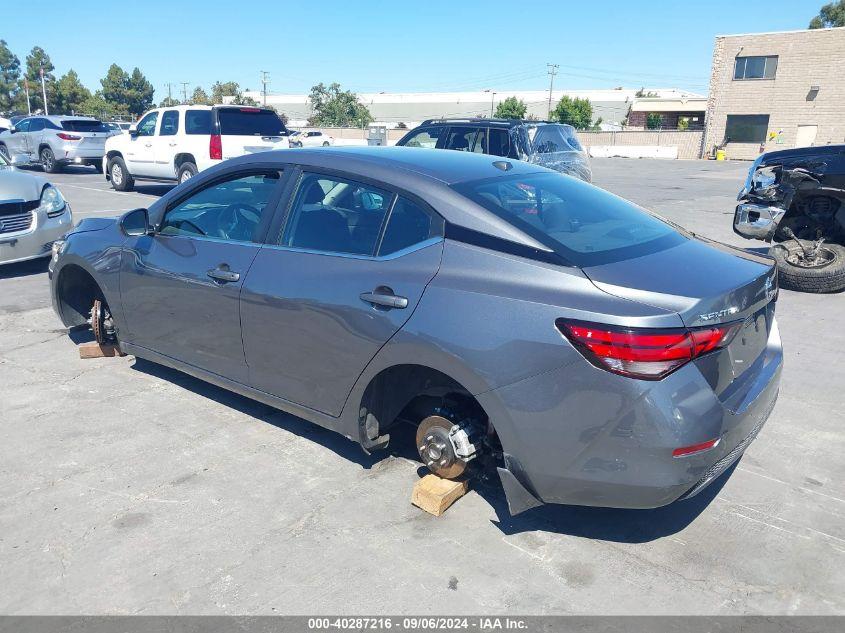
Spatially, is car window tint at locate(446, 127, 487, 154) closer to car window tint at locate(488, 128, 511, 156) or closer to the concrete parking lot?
car window tint at locate(488, 128, 511, 156)

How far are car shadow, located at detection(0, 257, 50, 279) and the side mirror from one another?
451 cm

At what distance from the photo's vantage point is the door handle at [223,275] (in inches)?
149

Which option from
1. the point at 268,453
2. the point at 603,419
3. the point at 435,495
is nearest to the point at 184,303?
the point at 268,453

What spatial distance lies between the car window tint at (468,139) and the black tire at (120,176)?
9.16m

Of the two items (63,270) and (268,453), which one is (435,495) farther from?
(63,270)

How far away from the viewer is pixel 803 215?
7.64 m

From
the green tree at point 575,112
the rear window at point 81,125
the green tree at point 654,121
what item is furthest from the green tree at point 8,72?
the rear window at point 81,125

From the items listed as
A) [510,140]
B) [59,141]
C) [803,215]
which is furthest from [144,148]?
[803,215]

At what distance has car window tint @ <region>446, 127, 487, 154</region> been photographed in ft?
35.0

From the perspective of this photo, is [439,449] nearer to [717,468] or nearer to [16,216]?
[717,468]

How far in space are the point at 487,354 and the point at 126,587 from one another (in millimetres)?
1736

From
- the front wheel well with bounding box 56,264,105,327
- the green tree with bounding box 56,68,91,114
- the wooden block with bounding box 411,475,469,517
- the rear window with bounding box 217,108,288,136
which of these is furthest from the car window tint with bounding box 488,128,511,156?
the green tree with bounding box 56,68,91,114

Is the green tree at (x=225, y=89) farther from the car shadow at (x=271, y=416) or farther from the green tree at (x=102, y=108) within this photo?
the car shadow at (x=271, y=416)

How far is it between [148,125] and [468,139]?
848 centimetres
